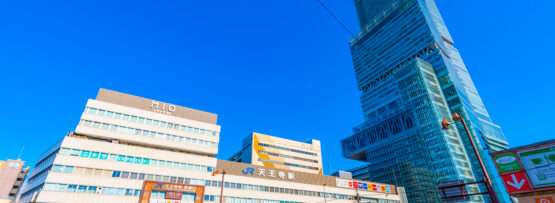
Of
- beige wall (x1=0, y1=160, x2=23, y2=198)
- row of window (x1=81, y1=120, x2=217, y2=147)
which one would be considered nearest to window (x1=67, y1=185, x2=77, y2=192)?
row of window (x1=81, y1=120, x2=217, y2=147)

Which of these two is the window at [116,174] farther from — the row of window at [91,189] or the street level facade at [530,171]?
the street level facade at [530,171]

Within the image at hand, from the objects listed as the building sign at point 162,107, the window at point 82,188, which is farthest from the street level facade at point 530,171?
the building sign at point 162,107

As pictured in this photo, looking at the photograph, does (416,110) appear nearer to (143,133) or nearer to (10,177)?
(143,133)

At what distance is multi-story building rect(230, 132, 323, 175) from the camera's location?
4513 inches

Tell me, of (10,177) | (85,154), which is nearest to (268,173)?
(85,154)

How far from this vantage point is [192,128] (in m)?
58.2

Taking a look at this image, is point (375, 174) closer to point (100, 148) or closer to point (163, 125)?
point (163, 125)

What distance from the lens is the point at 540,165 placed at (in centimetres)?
1927

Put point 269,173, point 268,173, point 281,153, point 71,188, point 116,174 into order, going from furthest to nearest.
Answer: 1. point 281,153
2. point 269,173
3. point 268,173
4. point 116,174
5. point 71,188

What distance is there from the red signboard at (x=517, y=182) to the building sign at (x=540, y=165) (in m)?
0.38

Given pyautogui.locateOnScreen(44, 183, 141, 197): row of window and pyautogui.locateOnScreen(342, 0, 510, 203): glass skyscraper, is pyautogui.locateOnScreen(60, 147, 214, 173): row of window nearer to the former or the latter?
pyautogui.locateOnScreen(44, 183, 141, 197): row of window

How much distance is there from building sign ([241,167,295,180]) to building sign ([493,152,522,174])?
146ft

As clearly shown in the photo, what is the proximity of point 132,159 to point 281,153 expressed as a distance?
77942mm

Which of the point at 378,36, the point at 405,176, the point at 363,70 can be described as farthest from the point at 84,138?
the point at 378,36
